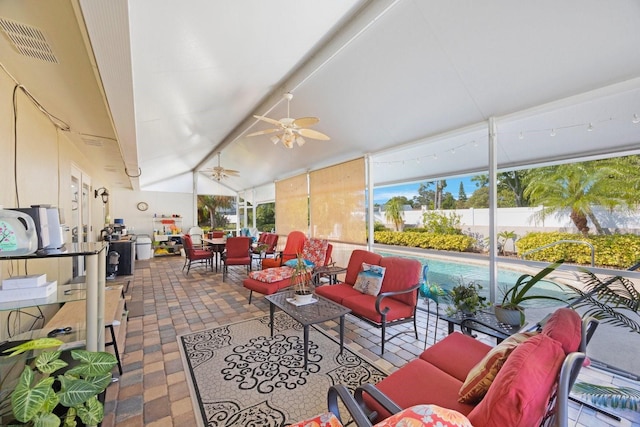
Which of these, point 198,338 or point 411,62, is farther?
point 198,338

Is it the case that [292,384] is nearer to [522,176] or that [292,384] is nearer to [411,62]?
[411,62]

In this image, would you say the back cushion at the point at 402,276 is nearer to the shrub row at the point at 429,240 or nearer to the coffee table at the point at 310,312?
the coffee table at the point at 310,312

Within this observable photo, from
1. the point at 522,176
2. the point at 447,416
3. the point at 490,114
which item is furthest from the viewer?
the point at 522,176

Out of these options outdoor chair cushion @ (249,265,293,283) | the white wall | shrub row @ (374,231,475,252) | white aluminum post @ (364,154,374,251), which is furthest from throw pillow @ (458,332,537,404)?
shrub row @ (374,231,475,252)

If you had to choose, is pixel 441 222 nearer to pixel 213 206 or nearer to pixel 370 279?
pixel 370 279

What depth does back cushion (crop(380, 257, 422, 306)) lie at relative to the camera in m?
2.88

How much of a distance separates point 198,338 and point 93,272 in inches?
72.7

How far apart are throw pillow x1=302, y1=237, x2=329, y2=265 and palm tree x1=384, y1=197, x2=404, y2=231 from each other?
4.35 metres

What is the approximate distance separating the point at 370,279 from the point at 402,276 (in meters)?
0.39

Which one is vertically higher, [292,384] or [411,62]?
[411,62]

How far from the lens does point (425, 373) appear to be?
1609 millimetres

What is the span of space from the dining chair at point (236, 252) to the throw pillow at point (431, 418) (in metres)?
5.17

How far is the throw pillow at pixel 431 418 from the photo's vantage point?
79 centimetres

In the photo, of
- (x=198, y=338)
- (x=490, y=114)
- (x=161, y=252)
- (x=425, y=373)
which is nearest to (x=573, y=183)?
(x=490, y=114)
